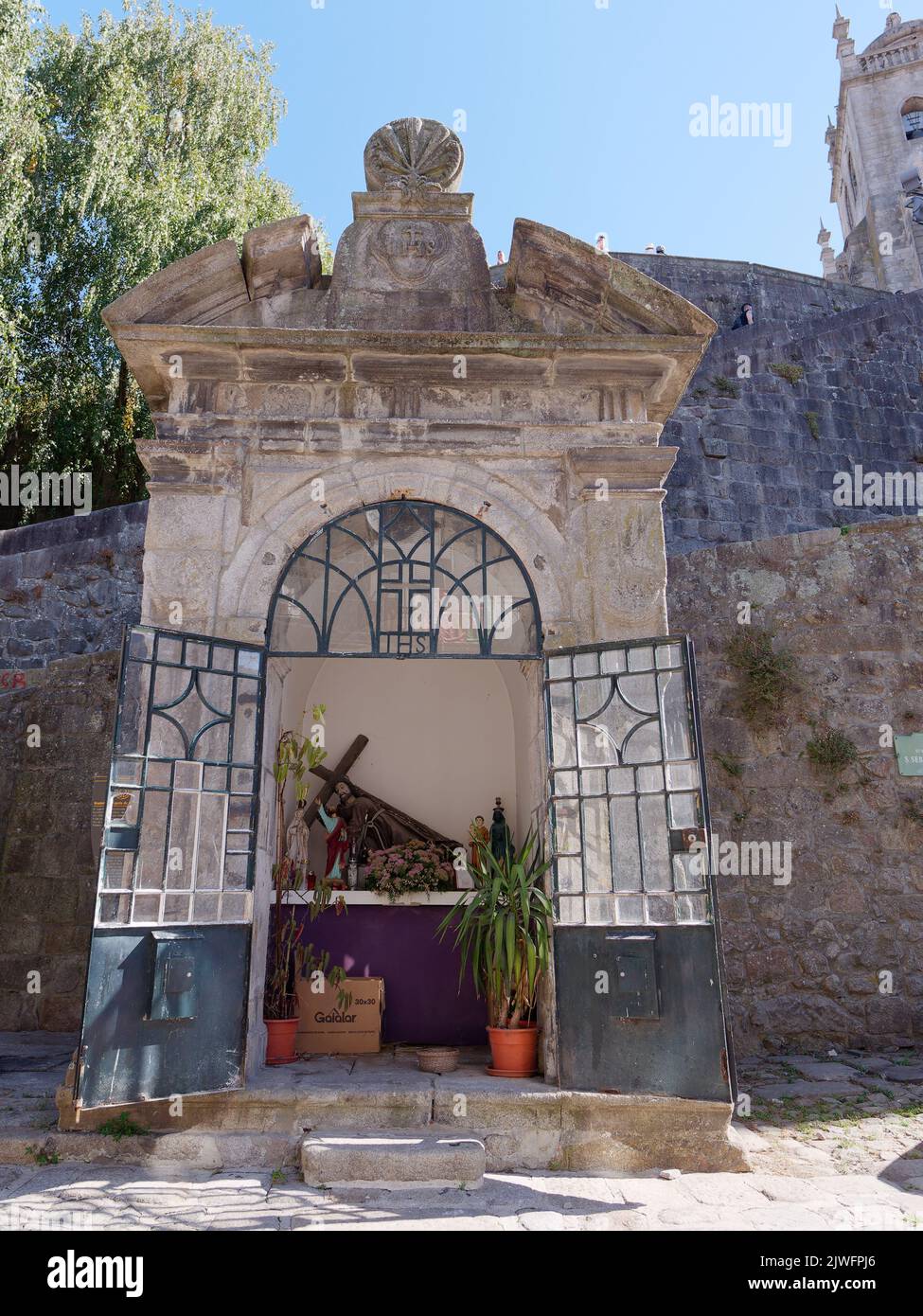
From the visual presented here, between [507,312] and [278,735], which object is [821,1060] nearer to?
[278,735]

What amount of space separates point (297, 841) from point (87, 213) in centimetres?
1161

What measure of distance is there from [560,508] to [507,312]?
132cm

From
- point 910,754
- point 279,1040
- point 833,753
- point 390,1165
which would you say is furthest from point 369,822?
point 910,754

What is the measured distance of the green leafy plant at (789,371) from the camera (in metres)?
13.1

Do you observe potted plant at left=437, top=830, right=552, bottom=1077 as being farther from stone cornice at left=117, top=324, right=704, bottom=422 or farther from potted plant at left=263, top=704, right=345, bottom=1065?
stone cornice at left=117, top=324, right=704, bottom=422

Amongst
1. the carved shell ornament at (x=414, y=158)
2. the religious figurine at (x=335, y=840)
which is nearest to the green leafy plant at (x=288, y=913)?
the religious figurine at (x=335, y=840)

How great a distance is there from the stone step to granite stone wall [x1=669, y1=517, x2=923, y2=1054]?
334 centimetres

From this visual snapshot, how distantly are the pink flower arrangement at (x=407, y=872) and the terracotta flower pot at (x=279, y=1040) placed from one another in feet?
3.94

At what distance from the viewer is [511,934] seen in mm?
4938

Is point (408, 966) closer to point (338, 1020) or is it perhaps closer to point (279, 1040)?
point (338, 1020)

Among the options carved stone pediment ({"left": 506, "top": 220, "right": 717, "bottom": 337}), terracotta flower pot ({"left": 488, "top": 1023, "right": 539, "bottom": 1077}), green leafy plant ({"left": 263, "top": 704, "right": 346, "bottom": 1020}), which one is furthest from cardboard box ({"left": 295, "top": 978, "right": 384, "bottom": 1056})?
carved stone pediment ({"left": 506, "top": 220, "right": 717, "bottom": 337})

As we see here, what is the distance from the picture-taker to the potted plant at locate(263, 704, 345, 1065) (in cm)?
531

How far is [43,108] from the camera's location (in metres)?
13.3

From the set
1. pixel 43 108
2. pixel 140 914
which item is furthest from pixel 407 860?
pixel 43 108
